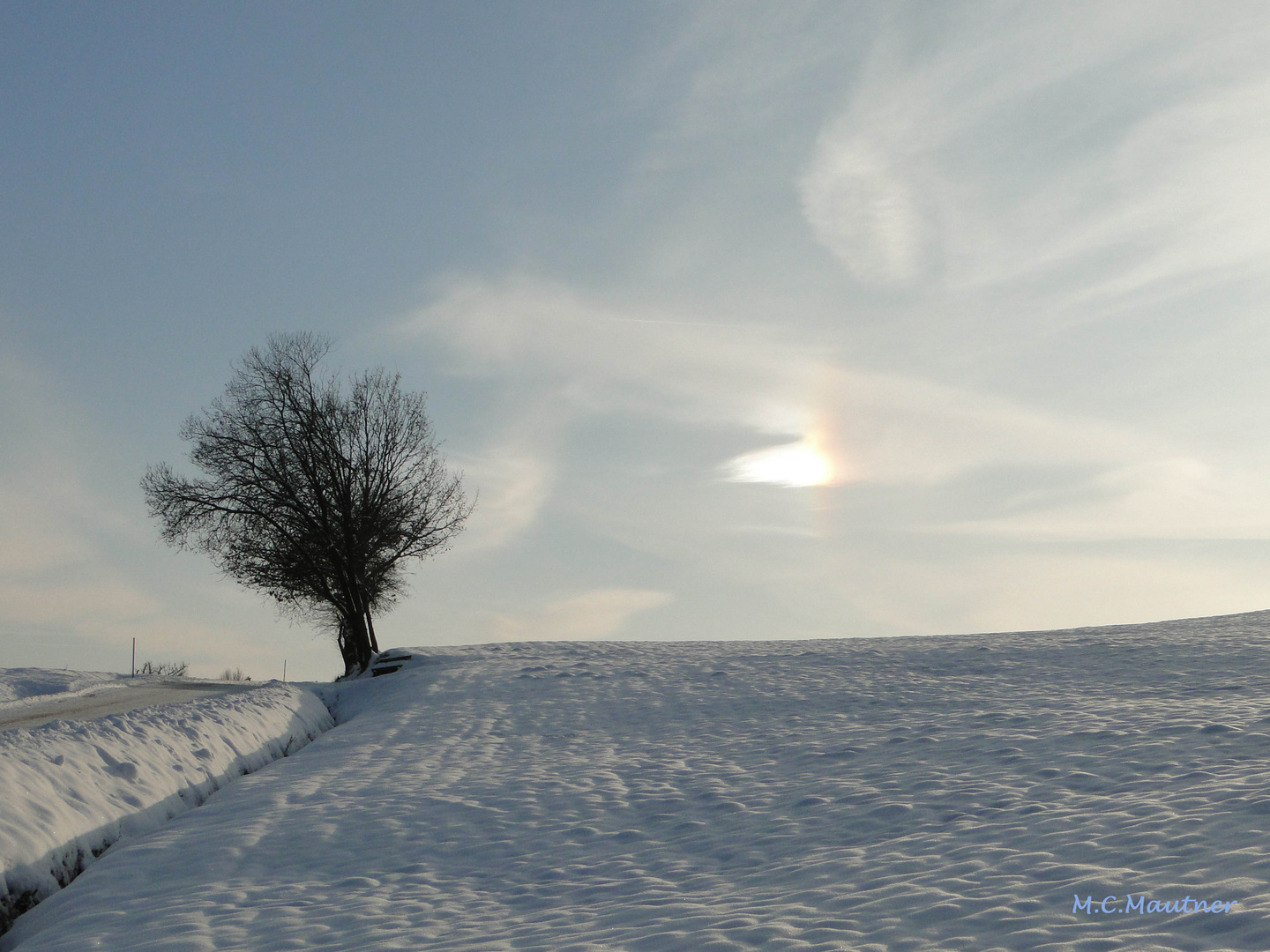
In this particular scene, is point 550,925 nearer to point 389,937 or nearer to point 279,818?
point 389,937

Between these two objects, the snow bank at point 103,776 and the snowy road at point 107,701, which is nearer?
the snow bank at point 103,776

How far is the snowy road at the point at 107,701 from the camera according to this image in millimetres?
15336

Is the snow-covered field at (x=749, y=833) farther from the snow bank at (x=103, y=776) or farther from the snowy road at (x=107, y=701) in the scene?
the snowy road at (x=107, y=701)

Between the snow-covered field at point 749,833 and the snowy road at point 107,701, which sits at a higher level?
the snowy road at point 107,701

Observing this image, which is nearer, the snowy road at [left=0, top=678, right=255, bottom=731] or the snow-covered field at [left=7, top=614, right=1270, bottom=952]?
the snow-covered field at [left=7, top=614, right=1270, bottom=952]

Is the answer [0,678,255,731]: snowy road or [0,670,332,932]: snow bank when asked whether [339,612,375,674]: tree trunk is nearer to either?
[0,678,255,731]: snowy road

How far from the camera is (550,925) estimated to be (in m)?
5.77

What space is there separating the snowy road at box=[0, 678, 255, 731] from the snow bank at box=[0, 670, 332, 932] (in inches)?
101

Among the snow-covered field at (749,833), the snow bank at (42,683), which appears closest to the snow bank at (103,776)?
the snow-covered field at (749,833)

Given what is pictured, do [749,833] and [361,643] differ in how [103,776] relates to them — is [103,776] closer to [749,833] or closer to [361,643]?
[749,833]

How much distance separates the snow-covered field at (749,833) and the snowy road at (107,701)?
523 cm

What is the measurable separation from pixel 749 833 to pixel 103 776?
6.21 m

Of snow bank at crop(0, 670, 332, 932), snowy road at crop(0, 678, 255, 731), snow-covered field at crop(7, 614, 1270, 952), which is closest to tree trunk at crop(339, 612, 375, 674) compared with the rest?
snowy road at crop(0, 678, 255, 731)

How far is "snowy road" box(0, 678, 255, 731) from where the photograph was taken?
1534 centimetres
